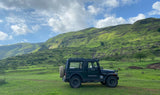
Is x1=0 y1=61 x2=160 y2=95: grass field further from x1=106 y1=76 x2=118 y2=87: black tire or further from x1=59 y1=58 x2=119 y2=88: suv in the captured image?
x1=59 y1=58 x2=119 y2=88: suv

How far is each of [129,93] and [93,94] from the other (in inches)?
134

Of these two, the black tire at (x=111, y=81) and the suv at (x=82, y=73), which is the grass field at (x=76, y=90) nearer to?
the black tire at (x=111, y=81)

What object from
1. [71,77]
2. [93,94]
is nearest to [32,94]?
[71,77]

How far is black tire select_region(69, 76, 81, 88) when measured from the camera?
45.9 feet

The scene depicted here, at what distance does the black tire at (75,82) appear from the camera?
13995 millimetres

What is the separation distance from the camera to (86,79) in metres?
14.3

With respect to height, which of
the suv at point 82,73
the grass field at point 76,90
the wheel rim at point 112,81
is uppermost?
the suv at point 82,73

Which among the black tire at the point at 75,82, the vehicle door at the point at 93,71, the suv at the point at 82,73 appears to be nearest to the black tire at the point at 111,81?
the suv at the point at 82,73

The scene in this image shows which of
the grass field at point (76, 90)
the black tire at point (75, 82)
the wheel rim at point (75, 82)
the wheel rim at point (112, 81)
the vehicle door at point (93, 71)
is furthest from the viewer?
the wheel rim at point (112, 81)

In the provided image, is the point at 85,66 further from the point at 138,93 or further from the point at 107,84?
the point at 138,93

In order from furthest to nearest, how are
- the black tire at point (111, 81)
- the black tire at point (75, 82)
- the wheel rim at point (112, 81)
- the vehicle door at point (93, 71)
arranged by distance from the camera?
the wheel rim at point (112, 81) < the black tire at point (111, 81) < the vehicle door at point (93, 71) < the black tire at point (75, 82)

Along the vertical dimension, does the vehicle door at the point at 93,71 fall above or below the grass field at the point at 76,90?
above

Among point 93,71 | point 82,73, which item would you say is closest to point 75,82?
point 82,73

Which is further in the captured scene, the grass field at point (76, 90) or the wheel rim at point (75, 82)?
the wheel rim at point (75, 82)
